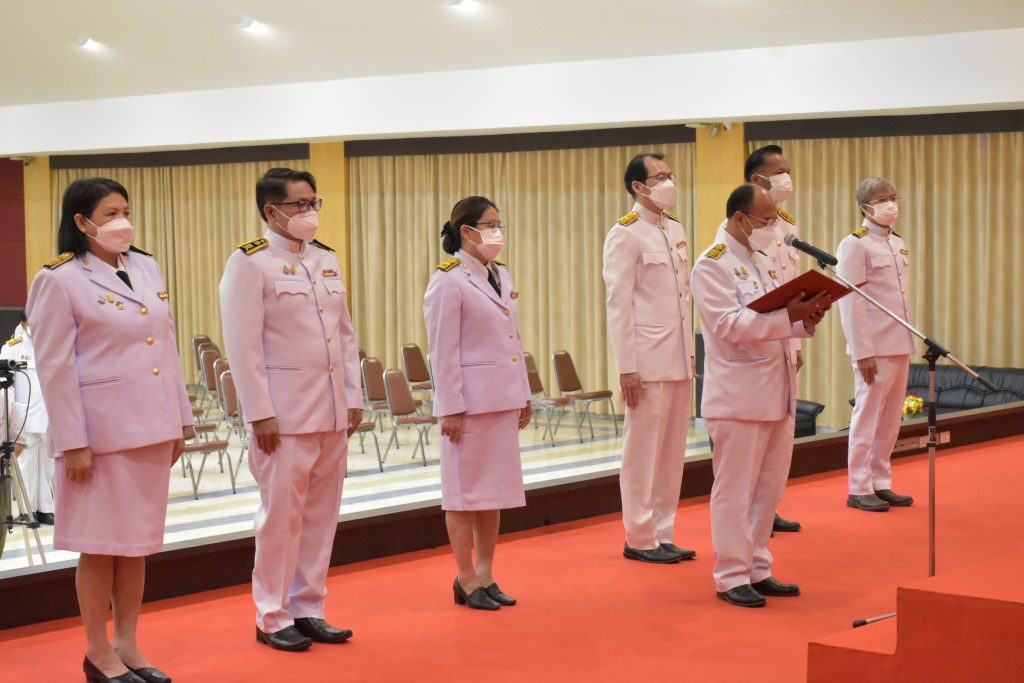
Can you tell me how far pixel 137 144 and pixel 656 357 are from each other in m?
10.6

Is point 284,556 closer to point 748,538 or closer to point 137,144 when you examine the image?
point 748,538

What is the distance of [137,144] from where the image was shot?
46.7 ft

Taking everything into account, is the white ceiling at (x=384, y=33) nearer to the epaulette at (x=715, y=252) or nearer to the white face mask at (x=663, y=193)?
the white face mask at (x=663, y=193)

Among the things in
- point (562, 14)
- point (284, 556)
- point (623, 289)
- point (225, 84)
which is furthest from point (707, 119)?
point (284, 556)

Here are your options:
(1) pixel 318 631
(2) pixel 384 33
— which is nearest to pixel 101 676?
(1) pixel 318 631

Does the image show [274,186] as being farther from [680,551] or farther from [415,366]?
[415,366]

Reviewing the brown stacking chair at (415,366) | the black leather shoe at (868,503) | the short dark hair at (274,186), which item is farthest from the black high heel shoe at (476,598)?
the brown stacking chair at (415,366)

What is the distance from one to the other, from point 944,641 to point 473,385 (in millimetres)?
1798

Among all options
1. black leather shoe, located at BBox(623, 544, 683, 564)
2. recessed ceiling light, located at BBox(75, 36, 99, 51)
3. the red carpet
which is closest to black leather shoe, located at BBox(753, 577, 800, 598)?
the red carpet

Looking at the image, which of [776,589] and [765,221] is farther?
[776,589]

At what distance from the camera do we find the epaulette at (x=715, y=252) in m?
4.29

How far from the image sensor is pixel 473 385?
436cm

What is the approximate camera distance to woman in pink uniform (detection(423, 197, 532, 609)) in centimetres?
434

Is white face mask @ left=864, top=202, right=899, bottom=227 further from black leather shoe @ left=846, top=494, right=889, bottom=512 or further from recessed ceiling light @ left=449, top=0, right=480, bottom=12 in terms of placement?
recessed ceiling light @ left=449, top=0, right=480, bottom=12
